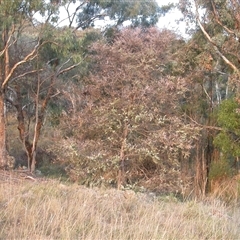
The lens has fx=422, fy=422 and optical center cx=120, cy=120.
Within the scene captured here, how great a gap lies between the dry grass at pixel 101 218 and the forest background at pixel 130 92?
602 cm

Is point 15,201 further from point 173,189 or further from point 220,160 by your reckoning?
point 220,160

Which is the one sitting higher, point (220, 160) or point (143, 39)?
point (143, 39)

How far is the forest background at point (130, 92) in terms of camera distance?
14.4m

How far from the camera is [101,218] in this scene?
5.86m

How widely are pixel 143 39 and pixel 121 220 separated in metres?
10.6

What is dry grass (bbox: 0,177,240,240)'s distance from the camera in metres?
5.14

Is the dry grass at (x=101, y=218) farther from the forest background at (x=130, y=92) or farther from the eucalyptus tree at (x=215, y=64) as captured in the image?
the eucalyptus tree at (x=215, y=64)

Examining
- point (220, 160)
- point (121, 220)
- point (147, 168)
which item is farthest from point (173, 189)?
point (121, 220)

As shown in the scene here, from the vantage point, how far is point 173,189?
571 inches

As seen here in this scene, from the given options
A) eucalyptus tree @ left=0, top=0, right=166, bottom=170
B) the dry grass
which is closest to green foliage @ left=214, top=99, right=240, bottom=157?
eucalyptus tree @ left=0, top=0, right=166, bottom=170

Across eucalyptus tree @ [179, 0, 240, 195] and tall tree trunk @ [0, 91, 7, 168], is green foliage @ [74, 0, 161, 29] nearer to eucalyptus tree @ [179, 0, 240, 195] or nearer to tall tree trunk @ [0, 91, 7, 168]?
eucalyptus tree @ [179, 0, 240, 195]

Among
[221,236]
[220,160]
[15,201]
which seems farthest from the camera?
[220,160]

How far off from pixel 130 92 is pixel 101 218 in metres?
9.05

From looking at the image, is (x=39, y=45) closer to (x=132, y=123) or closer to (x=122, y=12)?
(x=132, y=123)
